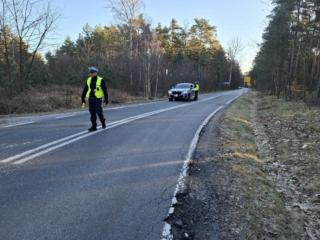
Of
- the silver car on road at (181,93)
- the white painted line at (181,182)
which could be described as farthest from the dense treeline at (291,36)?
the white painted line at (181,182)

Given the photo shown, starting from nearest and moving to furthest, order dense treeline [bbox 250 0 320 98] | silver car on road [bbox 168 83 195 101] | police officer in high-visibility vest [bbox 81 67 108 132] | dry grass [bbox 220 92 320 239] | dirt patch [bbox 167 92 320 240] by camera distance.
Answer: dirt patch [bbox 167 92 320 240] < dry grass [bbox 220 92 320 239] < police officer in high-visibility vest [bbox 81 67 108 132] < dense treeline [bbox 250 0 320 98] < silver car on road [bbox 168 83 195 101]

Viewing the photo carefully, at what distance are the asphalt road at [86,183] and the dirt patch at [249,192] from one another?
15.7 inches

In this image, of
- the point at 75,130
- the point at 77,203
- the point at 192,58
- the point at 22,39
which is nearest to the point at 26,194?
the point at 77,203

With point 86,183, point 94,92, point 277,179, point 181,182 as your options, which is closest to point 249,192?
point 181,182

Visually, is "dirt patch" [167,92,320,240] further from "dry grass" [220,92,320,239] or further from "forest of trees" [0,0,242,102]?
"forest of trees" [0,0,242,102]

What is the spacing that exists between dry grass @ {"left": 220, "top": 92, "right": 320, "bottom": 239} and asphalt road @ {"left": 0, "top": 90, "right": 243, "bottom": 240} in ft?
3.94

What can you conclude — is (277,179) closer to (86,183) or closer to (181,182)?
(181,182)

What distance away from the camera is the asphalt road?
9.84 feet

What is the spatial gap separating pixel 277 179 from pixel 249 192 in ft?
5.10

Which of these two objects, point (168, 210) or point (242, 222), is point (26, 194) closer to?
point (168, 210)

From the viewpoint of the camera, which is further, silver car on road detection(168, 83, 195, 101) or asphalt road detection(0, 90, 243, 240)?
silver car on road detection(168, 83, 195, 101)

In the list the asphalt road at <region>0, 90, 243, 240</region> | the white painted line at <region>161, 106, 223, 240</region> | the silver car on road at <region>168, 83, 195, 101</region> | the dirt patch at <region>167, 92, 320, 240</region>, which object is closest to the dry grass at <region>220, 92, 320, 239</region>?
the dirt patch at <region>167, 92, 320, 240</region>

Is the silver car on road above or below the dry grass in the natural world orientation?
above

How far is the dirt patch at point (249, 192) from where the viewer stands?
3.34 metres
